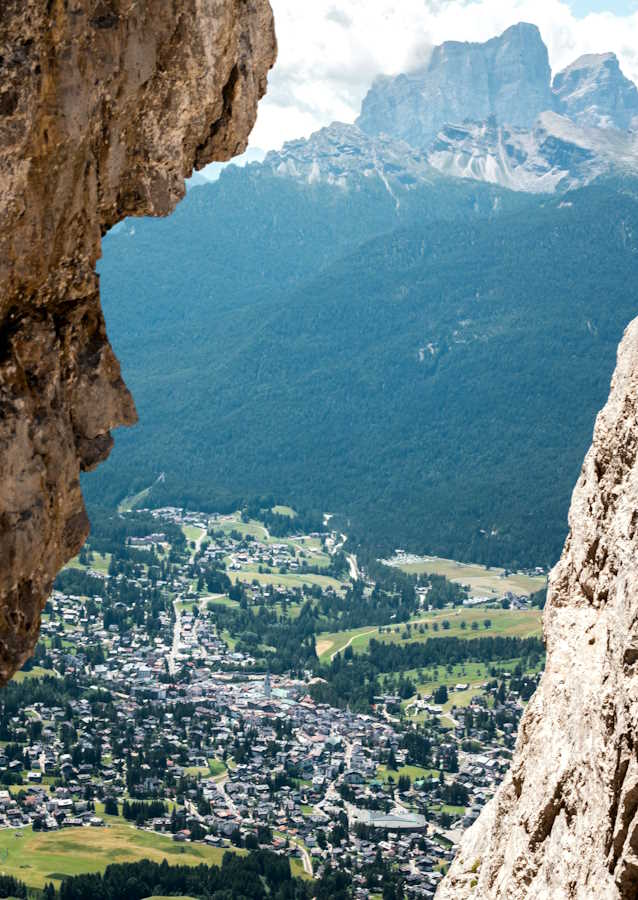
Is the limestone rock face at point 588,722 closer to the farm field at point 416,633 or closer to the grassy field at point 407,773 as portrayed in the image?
the grassy field at point 407,773

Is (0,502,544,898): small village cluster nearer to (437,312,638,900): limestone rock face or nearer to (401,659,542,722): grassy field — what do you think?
(401,659,542,722): grassy field

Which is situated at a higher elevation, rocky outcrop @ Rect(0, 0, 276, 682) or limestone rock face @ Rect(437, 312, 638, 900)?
rocky outcrop @ Rect(0, 0, 276, 682)

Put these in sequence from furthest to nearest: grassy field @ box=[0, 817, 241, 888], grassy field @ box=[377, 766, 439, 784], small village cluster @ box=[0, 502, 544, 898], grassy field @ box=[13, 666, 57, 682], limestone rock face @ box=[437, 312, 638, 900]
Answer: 1. grassy field @ box=[13, 666, 57, 682]
2. grassy field @ box=[377, 766, 439, 784]
3. small village cluster @ box=[0, 502, 544, 898]
4. grassy field @ box=[0, 817, 241, 888]
5. limestone rock face @ box=[437, 312, 638, 900]

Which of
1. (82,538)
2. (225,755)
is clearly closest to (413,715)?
(225,755)

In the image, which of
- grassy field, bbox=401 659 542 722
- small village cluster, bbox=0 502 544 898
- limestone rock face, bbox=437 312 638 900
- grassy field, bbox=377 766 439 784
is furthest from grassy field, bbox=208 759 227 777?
limestone rock face, bbox=437 312 638 900

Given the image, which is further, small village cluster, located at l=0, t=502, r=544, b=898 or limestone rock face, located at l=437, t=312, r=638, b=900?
small village cluster, located at l=0, t=502, r=544, b=898

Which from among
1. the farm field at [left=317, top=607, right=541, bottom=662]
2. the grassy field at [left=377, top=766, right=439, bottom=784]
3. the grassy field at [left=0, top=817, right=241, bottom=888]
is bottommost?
the grassy field at [left=0, top=817, right=241, bottom=888]

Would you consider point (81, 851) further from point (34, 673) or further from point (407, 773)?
point (34, 673)

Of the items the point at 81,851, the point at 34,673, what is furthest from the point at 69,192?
the point at 34,673
